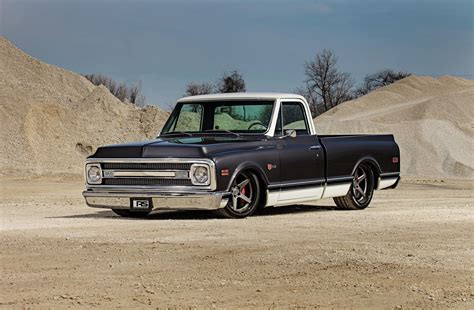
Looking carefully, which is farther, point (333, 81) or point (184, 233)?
point (333, 81)

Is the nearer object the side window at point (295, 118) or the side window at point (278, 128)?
the side window at point (278, 128)

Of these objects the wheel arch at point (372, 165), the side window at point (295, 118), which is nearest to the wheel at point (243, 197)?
the side window at point (295, 118)

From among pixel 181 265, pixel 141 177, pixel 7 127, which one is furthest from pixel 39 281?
pixel 7 127

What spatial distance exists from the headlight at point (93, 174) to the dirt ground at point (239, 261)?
0.60 m

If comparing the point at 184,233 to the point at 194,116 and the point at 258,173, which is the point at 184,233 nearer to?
the point at 258,173

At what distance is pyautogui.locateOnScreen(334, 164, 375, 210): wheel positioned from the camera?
18.1 metres

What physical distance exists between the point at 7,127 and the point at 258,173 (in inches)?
1082

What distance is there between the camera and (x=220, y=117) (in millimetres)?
17359

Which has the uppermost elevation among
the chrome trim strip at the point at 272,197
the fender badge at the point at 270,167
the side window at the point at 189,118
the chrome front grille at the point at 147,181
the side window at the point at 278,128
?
the side window at the point at 189,118

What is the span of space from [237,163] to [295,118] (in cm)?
240

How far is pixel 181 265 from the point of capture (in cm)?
1091

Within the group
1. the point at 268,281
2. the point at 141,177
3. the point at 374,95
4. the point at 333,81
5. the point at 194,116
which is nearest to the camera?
the point at 268,281

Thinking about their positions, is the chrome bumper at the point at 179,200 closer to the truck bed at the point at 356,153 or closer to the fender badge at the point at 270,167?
the fender badge at the point at 270,167

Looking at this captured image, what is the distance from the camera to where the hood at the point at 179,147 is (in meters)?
15.3
